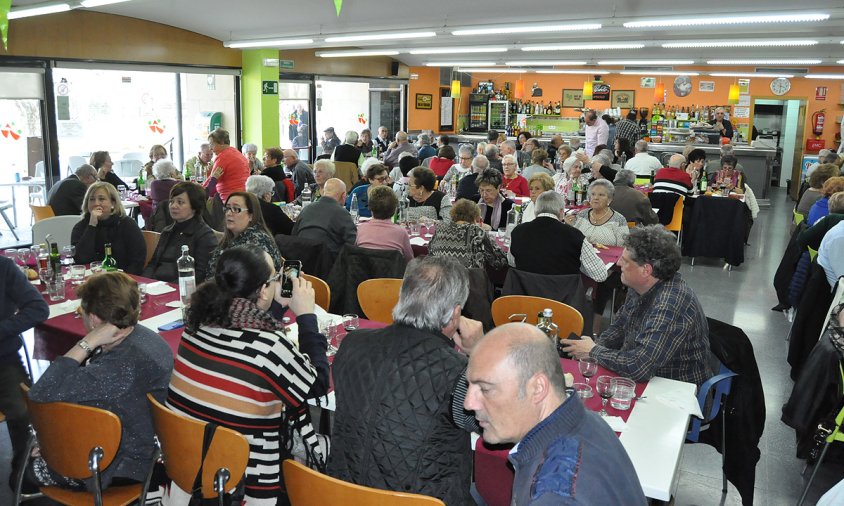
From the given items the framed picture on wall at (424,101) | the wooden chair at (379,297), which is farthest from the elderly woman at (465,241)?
the framed picture on wall at (424,101)

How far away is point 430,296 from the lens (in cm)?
231

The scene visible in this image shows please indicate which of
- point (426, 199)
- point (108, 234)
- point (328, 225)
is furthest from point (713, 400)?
point (108, 234)

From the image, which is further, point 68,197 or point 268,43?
point 268,43

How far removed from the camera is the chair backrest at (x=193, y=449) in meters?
2.32

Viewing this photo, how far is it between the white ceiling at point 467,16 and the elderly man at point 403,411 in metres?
6.94

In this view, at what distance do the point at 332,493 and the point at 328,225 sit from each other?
3.72 metres

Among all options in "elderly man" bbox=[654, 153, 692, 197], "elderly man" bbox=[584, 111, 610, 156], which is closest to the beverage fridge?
"elderly man" bbox=[584, 111, 610, 156]

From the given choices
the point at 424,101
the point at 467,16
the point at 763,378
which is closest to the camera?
the point at 763,378

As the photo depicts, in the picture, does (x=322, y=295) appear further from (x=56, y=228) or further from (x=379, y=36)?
(x=379, y=36)

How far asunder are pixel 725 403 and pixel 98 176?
7053mm

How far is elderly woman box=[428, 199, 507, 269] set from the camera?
486 cm

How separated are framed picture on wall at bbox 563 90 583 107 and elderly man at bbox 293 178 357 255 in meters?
15.5

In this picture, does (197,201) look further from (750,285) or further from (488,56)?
(488,56)

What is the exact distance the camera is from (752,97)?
1811cm
